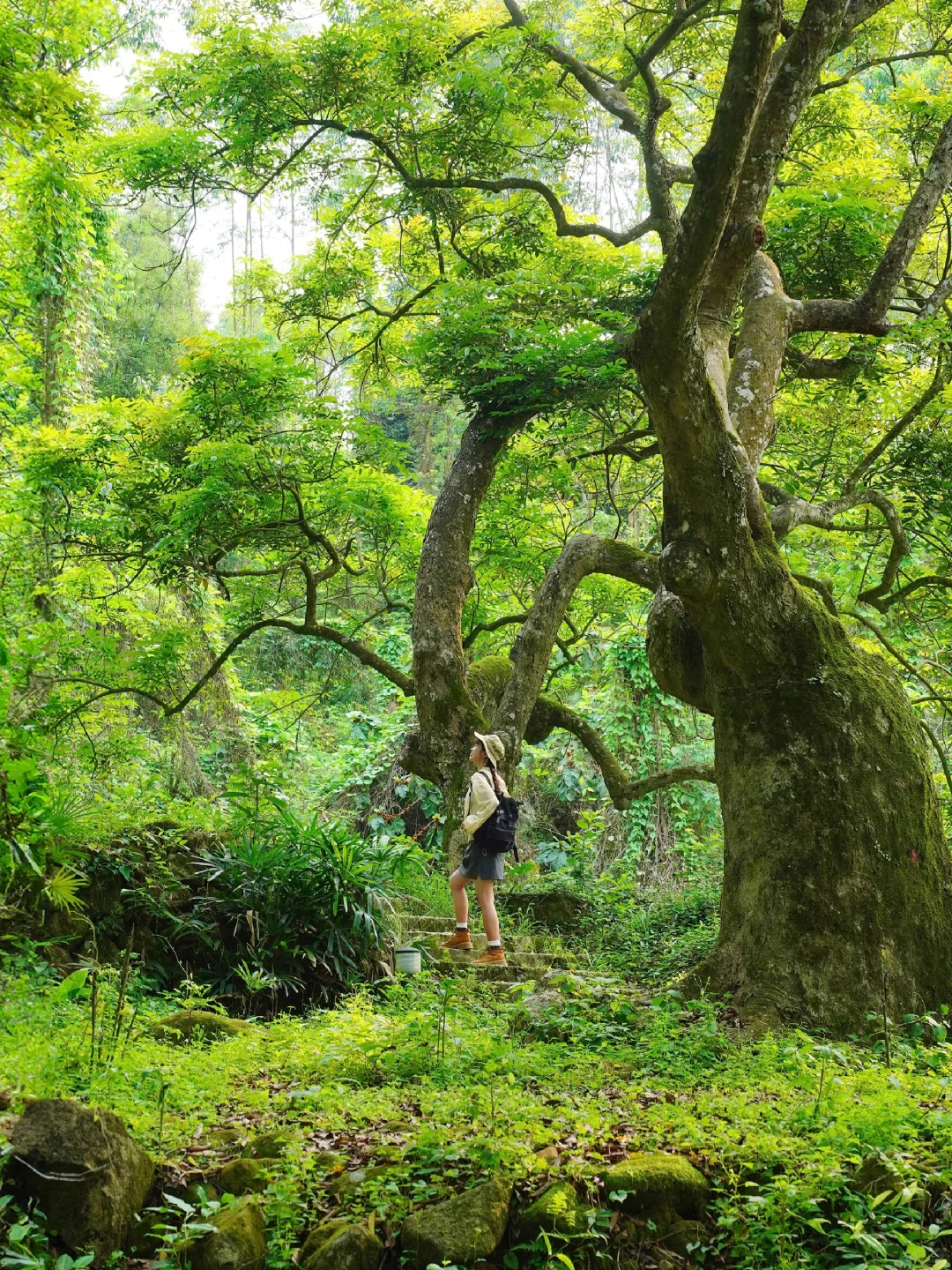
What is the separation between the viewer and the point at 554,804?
51.0ft

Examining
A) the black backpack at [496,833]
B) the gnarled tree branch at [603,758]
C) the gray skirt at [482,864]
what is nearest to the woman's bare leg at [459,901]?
the gray skirt at [482,864]

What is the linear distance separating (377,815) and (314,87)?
26.4ft

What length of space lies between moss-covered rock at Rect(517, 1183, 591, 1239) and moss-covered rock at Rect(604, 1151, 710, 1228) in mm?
136

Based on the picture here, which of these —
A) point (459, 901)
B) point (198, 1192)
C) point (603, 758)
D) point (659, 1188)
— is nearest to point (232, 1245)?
point (198, 1192)

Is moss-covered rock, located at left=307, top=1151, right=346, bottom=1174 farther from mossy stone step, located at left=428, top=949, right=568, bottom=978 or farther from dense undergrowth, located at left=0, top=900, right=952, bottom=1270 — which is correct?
mossy stone step, located at left=428, top=949, right=568, bottom=978

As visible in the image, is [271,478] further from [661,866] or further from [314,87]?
[661,866]

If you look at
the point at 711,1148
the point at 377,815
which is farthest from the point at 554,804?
the point at 711,1148

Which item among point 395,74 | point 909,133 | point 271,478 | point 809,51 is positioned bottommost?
point 271,478

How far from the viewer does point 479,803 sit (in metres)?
6.68

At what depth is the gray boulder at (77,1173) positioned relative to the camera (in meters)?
2.53

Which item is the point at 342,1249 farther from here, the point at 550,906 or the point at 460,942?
the point at 550,906

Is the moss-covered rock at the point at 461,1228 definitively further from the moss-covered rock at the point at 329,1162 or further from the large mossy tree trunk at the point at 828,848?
the large mossy tree trunk at the point at 828,848

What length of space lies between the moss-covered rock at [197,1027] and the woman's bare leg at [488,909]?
7.52ft

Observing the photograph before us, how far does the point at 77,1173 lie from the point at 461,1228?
103 centimetres
